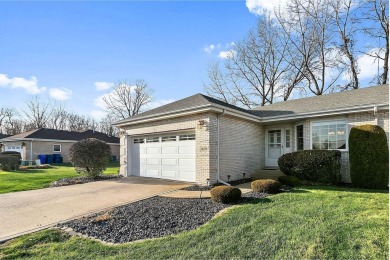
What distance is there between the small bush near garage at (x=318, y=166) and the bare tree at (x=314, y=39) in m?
16.5

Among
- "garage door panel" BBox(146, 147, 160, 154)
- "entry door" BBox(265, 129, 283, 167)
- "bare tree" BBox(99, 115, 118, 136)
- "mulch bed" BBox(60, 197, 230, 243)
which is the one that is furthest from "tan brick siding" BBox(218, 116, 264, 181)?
"bare tree" BBox(99, 115, 118, 136)

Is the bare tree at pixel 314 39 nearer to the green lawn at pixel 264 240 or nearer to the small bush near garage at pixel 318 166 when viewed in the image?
the small bush near garage at pixel 318 166

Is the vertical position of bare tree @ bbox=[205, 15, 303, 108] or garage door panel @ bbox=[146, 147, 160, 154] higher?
bare tree @ bbox=[205, 15, 303, 108]

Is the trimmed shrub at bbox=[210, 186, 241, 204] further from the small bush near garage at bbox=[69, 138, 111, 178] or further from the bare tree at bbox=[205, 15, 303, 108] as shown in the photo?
the bare tree at bbox=[205, 15, 303, 108]

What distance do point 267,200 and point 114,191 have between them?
5.68 m

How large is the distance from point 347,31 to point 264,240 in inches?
1004

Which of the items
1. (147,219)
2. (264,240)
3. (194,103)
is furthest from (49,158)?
(264,240)

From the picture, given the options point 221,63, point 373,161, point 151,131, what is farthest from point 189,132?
point 221,63

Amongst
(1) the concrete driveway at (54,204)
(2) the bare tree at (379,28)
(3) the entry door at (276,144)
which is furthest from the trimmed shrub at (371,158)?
(2) the bare tree at (379,28)

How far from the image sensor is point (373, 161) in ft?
26.9

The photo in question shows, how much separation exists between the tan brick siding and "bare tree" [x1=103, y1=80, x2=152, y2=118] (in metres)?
31.5

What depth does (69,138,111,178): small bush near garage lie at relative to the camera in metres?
12.8

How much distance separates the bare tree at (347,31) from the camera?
21.9m

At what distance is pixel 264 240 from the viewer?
12.5ft
